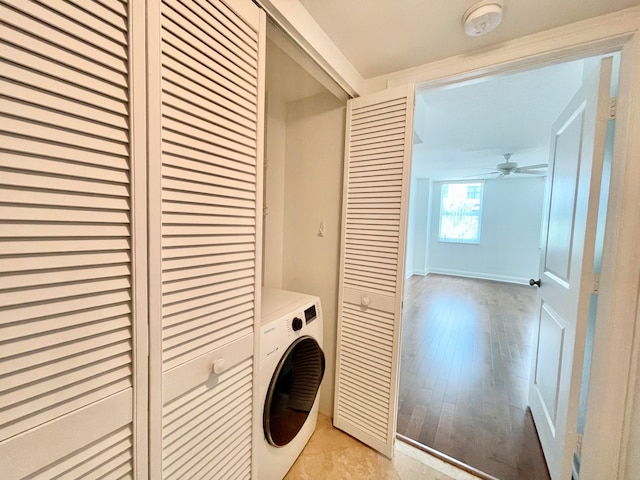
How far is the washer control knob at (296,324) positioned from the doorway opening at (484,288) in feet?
3.67

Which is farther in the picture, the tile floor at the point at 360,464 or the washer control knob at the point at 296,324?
the tile floor at the point at 360,464

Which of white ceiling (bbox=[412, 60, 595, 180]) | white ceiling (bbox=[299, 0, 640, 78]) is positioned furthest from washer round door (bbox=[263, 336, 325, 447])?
white ceiling (bbox=[412, 60, 595, 180])

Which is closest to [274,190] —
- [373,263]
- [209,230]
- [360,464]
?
[373,263]

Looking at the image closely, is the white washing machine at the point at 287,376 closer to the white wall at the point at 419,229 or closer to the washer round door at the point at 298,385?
the washer round door at the point at 298,385

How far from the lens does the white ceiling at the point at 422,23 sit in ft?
3.39

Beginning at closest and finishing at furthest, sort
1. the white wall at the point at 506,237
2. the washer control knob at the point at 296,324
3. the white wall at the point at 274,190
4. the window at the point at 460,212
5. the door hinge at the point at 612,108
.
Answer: the door hinge at the point at 612,108, the washer control knob at the point at 296,324, the white wall at the point at 274,190, the white wall at the point at 506,237, the window at the point at 460,212

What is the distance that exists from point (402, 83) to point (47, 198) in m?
1.68

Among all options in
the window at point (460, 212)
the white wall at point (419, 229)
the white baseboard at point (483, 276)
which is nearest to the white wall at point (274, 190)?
the white wall at point (419, 229)

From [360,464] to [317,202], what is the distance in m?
1.61

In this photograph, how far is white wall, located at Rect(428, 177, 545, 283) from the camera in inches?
218

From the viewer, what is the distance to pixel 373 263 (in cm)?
154

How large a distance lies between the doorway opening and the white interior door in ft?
0.29

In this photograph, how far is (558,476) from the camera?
126 cm

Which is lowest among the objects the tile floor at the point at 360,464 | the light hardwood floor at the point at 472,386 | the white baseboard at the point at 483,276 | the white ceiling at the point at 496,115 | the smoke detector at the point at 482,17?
the tile floor at the point at 360,464
